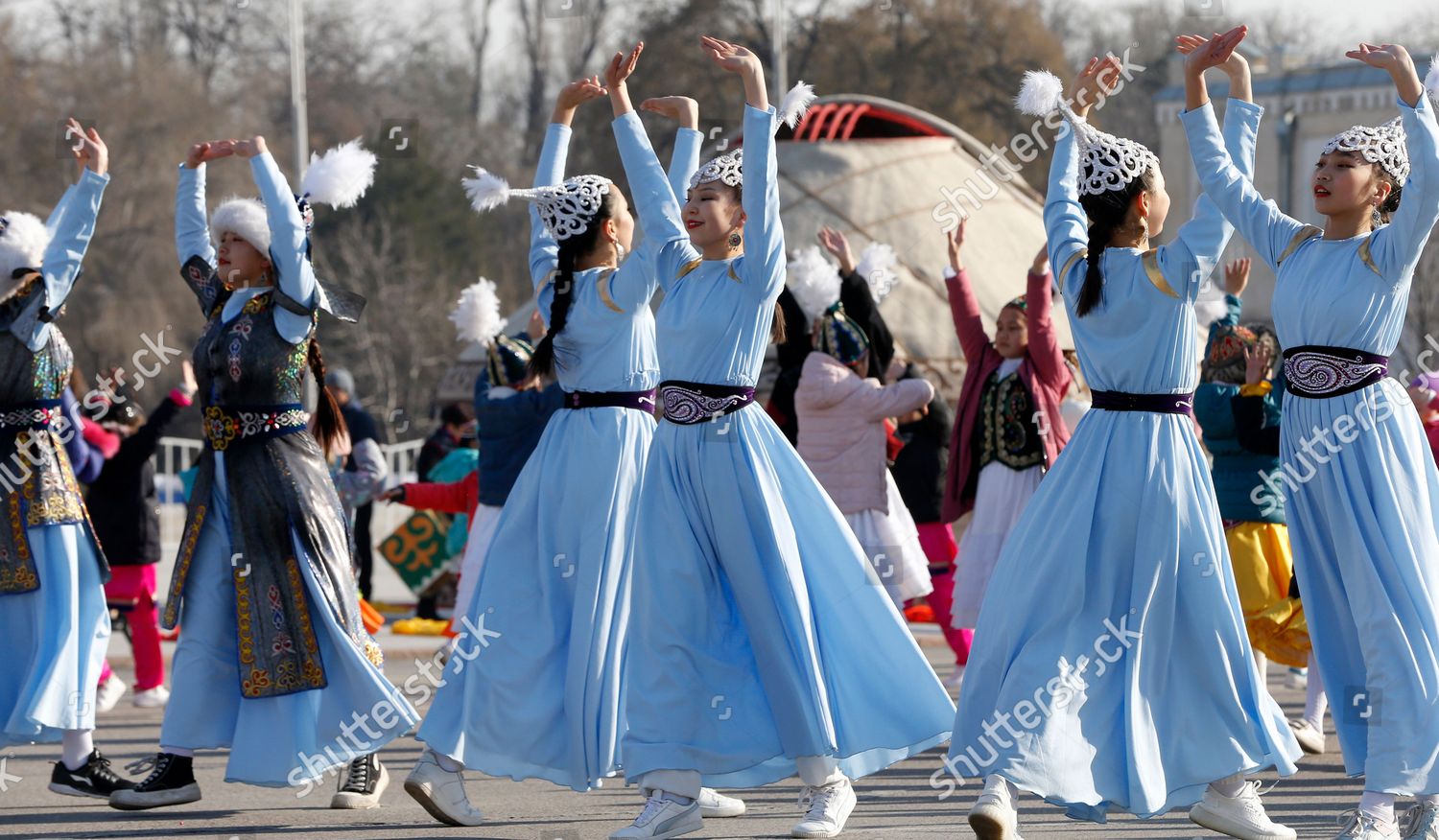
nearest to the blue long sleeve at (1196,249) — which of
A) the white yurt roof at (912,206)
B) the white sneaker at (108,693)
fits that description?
the white sneaker at (108,693)

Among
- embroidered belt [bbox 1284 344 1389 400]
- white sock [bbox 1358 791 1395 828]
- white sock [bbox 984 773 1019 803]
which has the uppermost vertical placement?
embroidered belt [bbox 1284 344 1389 400]

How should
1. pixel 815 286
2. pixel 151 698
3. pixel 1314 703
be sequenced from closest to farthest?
pixel 1314 703
pixel 815 286
pixel 151 698

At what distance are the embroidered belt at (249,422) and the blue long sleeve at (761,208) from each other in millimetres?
1549

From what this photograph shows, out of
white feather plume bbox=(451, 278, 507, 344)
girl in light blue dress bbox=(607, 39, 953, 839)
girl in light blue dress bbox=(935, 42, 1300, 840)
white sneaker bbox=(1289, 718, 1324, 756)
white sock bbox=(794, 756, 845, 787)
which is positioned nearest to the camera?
girl in light blue dress bbox=(935, 42, 1300, 840)

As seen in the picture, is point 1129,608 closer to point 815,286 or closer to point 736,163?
point 736,163

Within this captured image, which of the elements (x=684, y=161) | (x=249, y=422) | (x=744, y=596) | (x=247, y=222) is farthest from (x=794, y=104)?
(x=249, y=422)

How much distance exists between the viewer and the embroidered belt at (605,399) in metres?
6.21

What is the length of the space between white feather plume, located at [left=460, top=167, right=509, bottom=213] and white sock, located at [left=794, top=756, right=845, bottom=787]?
1883mm

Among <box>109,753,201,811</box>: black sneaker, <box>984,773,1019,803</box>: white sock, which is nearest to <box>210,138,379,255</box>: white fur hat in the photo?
<box>109,753,201,811</box>: black sneaker

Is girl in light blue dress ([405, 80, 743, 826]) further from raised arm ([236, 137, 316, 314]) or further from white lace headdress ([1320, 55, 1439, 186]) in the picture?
white lace headdress ([1320, 55, 1439, 186])

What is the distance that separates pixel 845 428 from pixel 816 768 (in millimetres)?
3467

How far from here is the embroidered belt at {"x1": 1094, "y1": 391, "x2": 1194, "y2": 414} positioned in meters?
5.45

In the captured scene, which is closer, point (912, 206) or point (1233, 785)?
point (1233, 785)

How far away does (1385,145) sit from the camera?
5590mm
